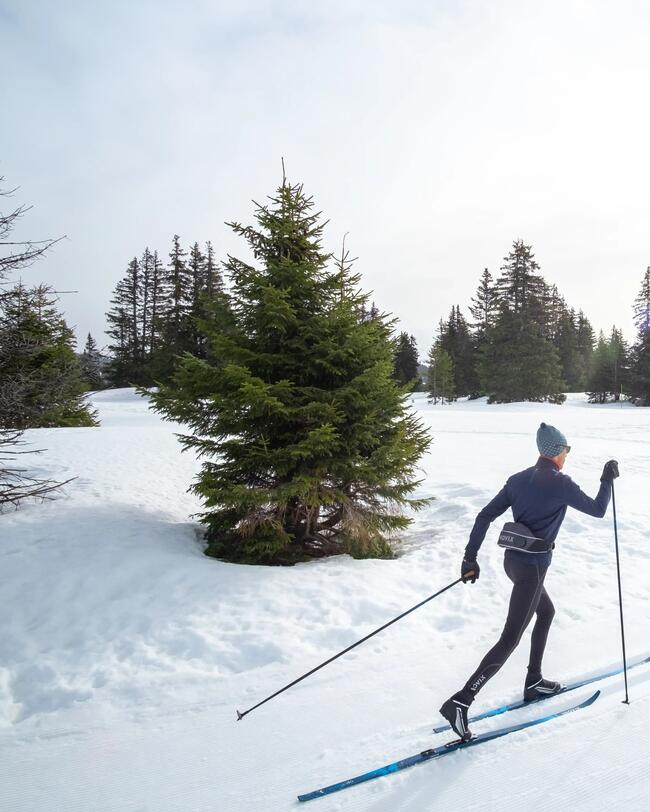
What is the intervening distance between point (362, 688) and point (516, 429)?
21.0 meters

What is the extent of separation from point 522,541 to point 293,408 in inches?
151

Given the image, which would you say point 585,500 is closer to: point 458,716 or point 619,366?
point 458,716

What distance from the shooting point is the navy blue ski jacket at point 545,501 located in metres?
3.75

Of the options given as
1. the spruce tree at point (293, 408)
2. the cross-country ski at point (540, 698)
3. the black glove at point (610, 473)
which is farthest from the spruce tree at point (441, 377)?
the black glove at point (610, 473)

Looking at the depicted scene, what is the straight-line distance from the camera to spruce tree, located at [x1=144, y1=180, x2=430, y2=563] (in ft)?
22.8

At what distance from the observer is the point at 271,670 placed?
4.69 m

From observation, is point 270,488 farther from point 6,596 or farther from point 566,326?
point 566,326

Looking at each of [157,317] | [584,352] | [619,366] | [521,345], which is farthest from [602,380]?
[157,317]

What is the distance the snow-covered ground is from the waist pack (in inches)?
49.9

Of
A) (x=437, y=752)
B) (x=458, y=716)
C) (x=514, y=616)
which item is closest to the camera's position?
(x=437, y=752)

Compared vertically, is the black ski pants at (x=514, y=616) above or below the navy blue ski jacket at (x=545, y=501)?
below

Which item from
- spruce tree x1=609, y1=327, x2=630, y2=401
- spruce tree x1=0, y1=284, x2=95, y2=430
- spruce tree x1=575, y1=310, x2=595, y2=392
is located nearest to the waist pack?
spruce tree x1=0, y1=284, x2=95, y2=430

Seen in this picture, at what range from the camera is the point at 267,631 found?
531 centimetres

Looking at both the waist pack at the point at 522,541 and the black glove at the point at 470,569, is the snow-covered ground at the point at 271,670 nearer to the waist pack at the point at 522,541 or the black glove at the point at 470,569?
the black glove at the point at 470,569
